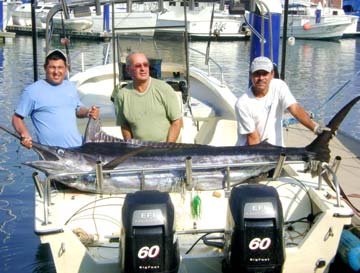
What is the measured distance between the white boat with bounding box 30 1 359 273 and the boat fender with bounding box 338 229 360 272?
0.64 metres

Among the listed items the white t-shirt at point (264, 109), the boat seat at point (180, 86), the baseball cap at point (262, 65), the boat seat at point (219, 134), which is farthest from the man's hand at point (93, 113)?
the boat seat at point (180, 86)

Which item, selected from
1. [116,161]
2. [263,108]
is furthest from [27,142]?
[263,108]

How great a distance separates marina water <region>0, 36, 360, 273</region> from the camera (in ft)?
18.3

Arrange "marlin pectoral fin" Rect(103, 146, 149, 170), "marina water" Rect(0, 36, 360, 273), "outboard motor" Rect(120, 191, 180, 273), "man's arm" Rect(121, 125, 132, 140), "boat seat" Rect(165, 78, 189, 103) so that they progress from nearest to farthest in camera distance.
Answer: "outboard motor" Rect(120, 191, 180, 273) < "marlin pectoral fin" Rect(103, 146, 149, 170) < "man's arm" Rect(121, 125, 132, 140) < "marina water" Rect(0, 36, 360, 273) < "boat seat" Rect(165, 78, 189, 103)

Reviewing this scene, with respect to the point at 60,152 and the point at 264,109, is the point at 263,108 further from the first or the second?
the point at 60,152

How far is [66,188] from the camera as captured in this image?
3.88 m

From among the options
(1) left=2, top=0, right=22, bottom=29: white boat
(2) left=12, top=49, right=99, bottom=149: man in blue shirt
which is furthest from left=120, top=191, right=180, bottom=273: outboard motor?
(1) left=2, top=0, right=22, bottom=29: white boat

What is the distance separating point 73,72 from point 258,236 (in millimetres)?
14628

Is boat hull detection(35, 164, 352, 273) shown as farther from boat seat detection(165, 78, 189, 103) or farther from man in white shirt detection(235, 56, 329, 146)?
boat seat detection(165, 78, 189, 103)

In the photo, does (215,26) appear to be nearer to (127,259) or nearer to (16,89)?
(16,89)

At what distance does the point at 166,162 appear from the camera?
390 centimetres

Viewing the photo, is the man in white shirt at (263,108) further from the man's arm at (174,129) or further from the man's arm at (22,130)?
the man's arm at (22,130)

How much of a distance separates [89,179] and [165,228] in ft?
3.19

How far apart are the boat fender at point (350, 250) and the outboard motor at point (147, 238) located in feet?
5.57
